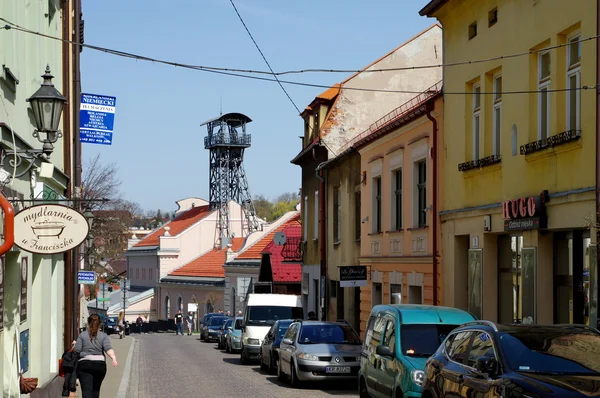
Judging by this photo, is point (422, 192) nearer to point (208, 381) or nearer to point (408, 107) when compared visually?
point (408, 107)

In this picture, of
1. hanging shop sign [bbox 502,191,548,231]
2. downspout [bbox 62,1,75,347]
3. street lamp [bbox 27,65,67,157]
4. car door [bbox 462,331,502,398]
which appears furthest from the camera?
downspout [bbox 62,1,75,347]

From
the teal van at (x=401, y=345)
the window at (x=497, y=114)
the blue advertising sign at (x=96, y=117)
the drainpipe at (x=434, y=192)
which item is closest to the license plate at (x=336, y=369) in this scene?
the drainpipe at (x=434, y=192)

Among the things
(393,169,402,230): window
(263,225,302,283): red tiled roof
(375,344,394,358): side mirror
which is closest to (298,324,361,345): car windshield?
(393,169,402,230): window

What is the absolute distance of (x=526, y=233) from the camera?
733 inches

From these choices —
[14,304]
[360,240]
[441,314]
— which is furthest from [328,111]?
[14,304]

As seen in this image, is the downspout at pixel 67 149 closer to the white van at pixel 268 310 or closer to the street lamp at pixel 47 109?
the street lamp at pixel 47 109

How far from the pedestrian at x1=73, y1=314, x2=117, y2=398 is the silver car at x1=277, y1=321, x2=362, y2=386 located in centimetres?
733

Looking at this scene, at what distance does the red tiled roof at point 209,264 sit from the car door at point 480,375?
65230mm

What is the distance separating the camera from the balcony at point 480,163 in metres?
20.1

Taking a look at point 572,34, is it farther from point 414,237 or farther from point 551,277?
point 414,237

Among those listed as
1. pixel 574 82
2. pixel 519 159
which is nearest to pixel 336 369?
pixel 519 159

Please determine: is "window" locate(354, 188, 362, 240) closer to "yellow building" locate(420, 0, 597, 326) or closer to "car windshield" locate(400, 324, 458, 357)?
"yellow building" locate(420, 0, 597, 326)

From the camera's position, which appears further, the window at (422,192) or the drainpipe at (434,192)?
the window at (422,192)

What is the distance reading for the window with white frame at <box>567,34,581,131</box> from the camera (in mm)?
16609
